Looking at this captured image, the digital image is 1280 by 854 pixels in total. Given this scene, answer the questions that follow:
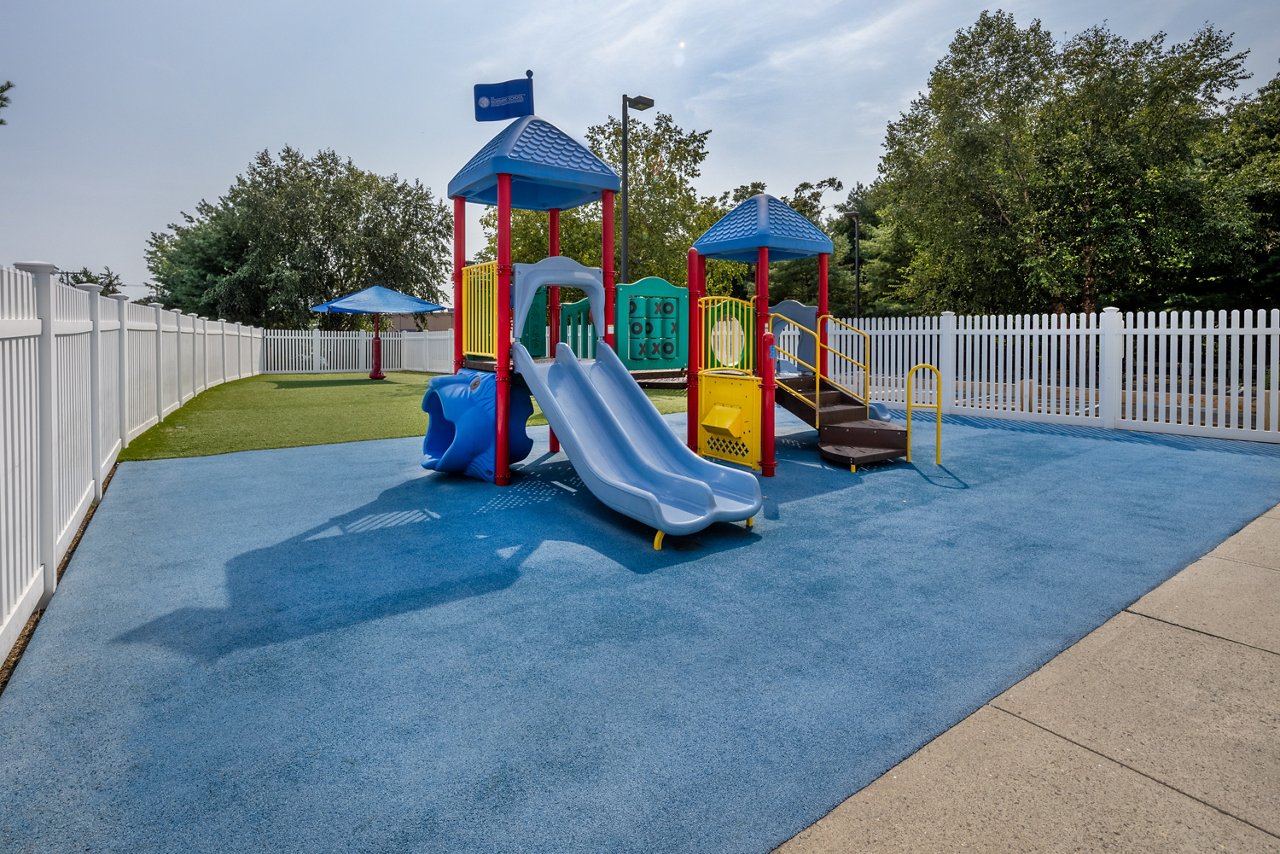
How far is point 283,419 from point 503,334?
7280mm

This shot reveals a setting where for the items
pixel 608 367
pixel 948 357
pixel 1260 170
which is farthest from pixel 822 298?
pixel 1260 170

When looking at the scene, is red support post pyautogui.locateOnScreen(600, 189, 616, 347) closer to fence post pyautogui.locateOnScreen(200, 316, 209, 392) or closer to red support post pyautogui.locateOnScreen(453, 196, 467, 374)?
red support post pyautogui.locateOnScreen(453, 196, 467, 374)

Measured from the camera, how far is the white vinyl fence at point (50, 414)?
3234 millimetres

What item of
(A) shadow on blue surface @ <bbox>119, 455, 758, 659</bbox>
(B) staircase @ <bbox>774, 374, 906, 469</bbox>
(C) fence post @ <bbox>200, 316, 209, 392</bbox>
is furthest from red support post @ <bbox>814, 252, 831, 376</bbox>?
(C) fence post @ <bbox>200, 316, 209, 392</bbox>

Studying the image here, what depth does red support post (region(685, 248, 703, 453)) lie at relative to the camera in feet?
27.2

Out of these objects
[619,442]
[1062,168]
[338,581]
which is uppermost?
[1062,168]

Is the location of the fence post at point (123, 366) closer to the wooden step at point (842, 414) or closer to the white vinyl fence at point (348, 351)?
the wooden step at point (842, 414)

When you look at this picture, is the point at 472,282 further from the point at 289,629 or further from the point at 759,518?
the point at 289,629

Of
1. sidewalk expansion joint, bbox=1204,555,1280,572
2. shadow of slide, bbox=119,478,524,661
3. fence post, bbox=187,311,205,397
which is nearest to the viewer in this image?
shadow of slide, bbox=119,478,524,661

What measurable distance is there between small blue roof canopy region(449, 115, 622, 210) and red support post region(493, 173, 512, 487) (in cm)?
21

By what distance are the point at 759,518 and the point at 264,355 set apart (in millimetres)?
26622

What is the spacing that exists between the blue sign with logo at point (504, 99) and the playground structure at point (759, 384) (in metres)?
2.55

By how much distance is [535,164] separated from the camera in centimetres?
704

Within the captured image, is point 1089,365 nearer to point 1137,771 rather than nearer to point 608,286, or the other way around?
point 608,286
